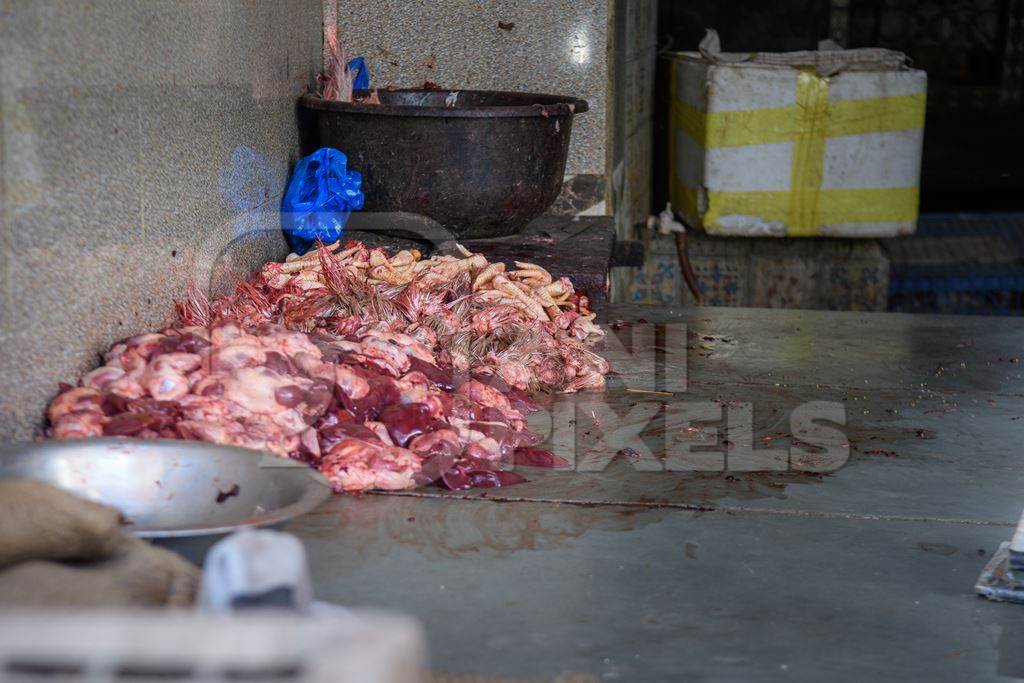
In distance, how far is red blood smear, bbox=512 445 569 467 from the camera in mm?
3656

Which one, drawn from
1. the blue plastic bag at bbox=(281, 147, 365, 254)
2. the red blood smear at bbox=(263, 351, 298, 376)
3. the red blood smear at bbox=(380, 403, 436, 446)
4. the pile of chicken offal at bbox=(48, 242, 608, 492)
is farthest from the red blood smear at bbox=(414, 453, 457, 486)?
the blue plastic bag at bbox=(281, 147, 365, 254)

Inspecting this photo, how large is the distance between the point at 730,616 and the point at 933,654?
44cm

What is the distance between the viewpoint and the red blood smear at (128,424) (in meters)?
3.11

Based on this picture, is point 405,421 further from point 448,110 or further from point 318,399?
point 448,110

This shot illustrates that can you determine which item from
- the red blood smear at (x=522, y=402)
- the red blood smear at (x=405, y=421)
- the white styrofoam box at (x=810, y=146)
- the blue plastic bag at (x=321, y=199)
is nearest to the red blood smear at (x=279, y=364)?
the red blood smear at (x=405, y=421)

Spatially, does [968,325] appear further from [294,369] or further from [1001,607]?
[294,369]

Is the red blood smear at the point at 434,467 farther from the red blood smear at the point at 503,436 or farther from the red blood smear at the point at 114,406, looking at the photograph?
the red blood smear at the point at 114,406

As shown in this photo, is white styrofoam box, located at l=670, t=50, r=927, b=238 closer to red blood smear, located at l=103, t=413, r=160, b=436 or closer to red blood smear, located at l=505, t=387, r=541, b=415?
red blood smear, located at l=505, t=387, r=541, b=415

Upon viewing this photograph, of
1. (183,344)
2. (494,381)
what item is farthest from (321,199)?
(183,344)

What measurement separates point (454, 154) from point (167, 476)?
286 centimetres

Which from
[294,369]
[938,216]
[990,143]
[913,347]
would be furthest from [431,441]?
[990,143]

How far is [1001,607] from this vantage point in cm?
267

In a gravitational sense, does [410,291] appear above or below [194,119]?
below

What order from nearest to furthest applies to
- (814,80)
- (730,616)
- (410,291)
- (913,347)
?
(730,616) < (410,291) < (913,347) < (814,80)
